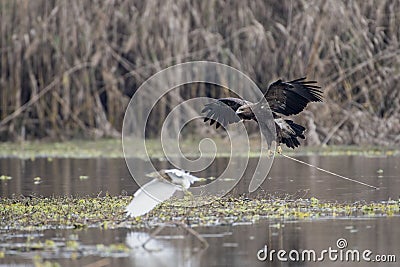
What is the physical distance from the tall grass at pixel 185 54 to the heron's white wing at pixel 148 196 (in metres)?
8.18

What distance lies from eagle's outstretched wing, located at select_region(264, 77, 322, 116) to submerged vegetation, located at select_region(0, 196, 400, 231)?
3.42ft

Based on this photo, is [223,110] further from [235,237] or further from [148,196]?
[235,237]

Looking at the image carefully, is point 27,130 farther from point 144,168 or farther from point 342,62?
point 342,62

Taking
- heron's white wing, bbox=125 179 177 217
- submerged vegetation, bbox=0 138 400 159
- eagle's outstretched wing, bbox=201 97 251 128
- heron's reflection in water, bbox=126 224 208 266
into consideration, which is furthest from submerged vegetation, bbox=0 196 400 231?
submerged vegetation, bbox=0 138 400 159

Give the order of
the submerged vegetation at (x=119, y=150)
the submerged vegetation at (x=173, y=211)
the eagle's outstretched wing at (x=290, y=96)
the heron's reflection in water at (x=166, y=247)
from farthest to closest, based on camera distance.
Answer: the submerged vegetation at (x=119, y=150), the eagle's outstretched wing at (x=290, y=96), the submerged vegetation at (x=173, y=211), the heron's reflection in water at (x=166, y=247)

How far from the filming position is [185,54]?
643 inches

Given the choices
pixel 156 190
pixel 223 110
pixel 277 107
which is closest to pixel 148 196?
pixel 156 190

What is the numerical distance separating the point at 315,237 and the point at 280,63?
918 cm

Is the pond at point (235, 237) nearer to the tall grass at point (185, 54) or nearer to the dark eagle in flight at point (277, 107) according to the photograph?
the dark eagle in flight at point (277, 107)

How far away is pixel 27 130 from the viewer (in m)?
17.3

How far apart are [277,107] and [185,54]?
6.31m

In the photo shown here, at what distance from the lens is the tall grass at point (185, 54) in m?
15.8

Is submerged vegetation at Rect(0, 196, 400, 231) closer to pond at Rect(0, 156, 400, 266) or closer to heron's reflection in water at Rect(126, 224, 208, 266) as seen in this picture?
Answer: pond at Rect(0, 156, 400, 266)

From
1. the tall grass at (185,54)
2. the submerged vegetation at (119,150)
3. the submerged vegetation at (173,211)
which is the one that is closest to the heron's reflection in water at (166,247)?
the submerged vegetation at (173,211)
